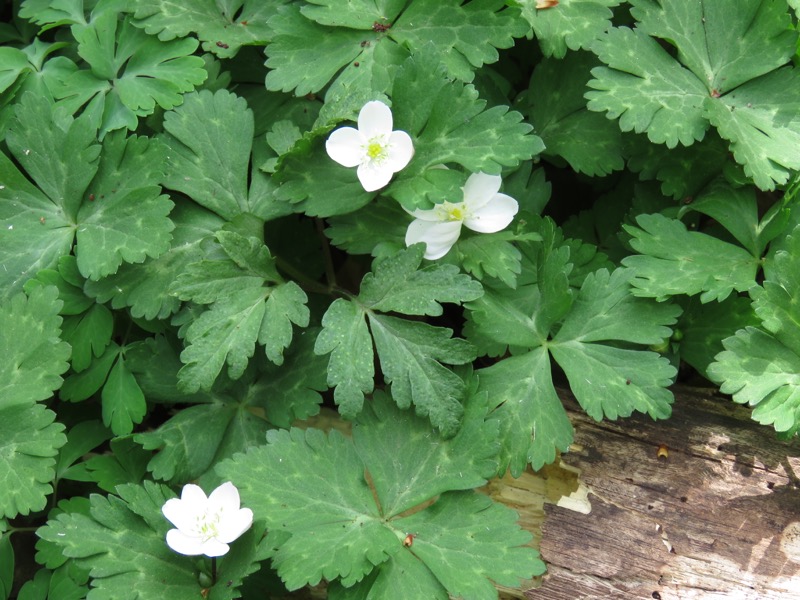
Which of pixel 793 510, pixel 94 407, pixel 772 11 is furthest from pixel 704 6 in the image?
pixel 94 407

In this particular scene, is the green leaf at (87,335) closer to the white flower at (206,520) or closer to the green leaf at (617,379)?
the white flower at (206,520)

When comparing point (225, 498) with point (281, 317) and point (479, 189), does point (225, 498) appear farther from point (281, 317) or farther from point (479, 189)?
point (479, 189)

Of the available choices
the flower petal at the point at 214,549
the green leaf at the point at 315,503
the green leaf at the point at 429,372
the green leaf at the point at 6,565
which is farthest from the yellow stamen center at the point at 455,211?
the green leaf at the point at 6,565

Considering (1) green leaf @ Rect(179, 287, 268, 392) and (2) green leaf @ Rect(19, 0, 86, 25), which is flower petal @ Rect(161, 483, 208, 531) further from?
(2) green leaf @ Rect(19, 0, 86, 25)

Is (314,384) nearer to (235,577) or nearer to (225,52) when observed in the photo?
(235,577)

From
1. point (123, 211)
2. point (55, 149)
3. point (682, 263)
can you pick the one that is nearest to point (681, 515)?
point (682, 263)

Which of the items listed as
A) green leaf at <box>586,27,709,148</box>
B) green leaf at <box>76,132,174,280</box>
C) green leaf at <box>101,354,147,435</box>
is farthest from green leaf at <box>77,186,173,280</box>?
green leaf at <box>586,27,709,148</box>
